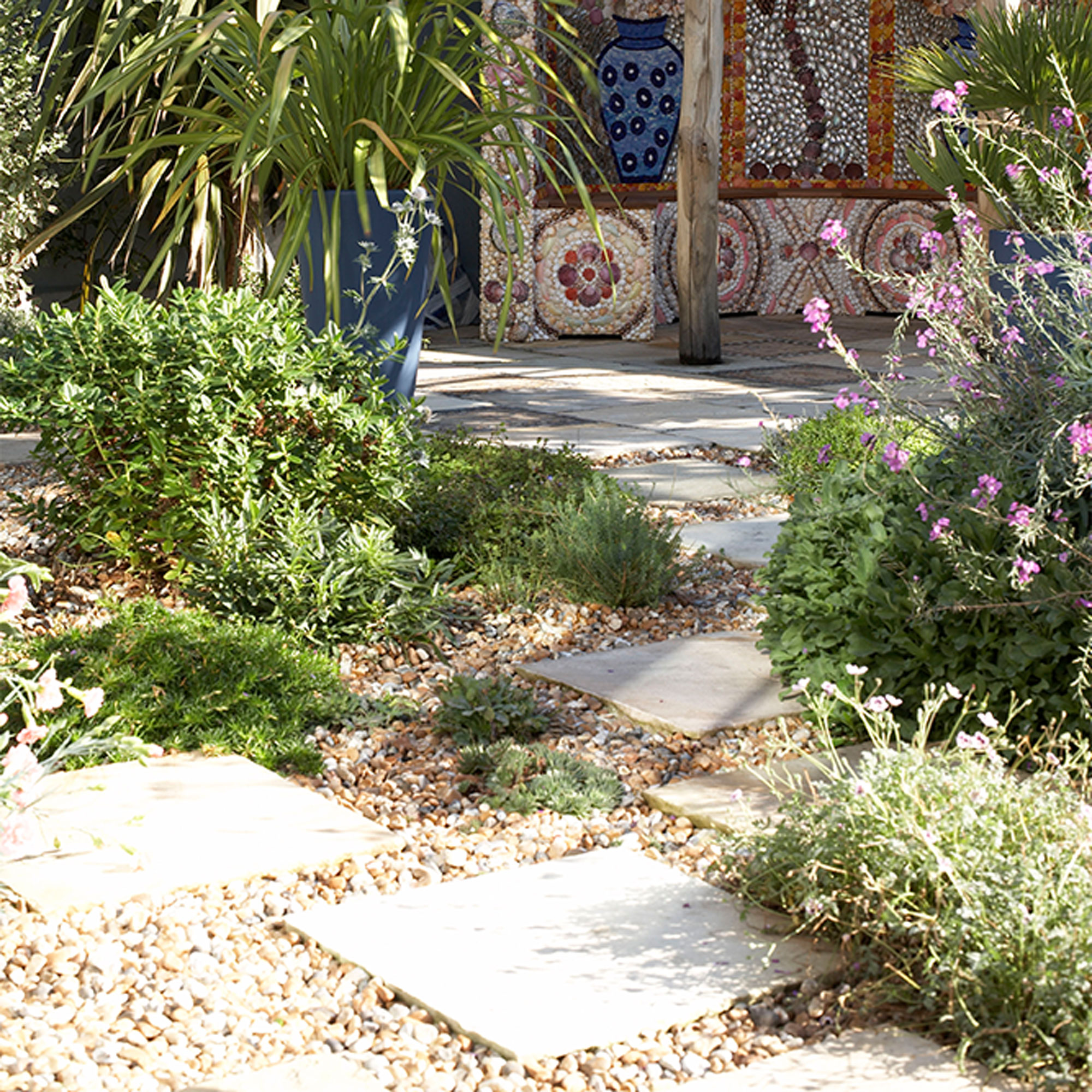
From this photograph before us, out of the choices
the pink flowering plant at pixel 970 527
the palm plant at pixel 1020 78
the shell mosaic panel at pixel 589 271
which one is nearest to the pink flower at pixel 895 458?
the pink flowering plant at pixel 970 527

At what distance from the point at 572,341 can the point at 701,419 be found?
352 centimetres

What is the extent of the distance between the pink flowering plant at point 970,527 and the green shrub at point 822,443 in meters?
0.73

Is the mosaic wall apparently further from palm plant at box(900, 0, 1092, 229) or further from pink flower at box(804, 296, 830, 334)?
pink flower at box(804, 296, 830, 334)

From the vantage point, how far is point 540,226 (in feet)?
31.9

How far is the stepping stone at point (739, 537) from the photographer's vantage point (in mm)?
4043

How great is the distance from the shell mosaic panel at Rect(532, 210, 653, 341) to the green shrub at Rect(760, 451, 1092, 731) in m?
6.88

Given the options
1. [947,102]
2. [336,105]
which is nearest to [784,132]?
[336,105]

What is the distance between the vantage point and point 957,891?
1.80 meters

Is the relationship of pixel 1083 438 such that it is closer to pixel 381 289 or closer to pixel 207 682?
pixel 207 682

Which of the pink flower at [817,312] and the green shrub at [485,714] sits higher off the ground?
the pink flower at [817,312]

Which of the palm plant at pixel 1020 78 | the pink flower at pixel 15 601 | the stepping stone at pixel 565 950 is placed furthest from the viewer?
the palm plant at pixel 1020 78

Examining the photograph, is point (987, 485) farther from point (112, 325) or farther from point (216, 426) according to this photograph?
point (112, 325)

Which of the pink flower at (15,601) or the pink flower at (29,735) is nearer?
the pink flower at (29,735)

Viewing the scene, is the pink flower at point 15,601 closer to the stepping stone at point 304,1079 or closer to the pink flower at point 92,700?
the pink flower at point 92,700
